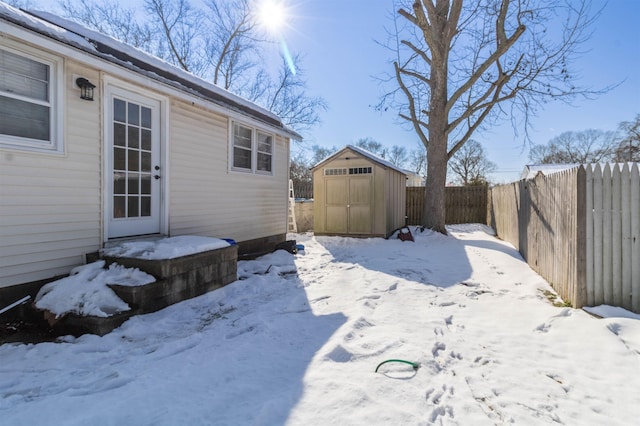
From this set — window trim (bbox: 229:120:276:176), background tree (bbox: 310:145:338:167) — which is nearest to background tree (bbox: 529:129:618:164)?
background tree (bbox: 310:145:338:167)

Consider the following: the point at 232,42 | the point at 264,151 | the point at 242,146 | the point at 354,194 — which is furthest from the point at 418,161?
the point at 242,146

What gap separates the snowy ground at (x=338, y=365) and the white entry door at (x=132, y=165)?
1544mm

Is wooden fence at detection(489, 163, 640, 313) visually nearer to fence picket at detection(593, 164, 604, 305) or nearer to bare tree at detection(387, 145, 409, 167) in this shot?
fence picket at detection(593, 164, 604, 305)

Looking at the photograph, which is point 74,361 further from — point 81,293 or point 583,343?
point 583,343

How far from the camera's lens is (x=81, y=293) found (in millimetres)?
3168

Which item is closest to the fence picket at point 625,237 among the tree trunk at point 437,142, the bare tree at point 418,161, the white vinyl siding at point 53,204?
the white vinyl siding at point 53,204

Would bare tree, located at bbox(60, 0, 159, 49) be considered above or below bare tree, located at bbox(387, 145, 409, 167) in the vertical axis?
above

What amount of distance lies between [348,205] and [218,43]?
14309mm

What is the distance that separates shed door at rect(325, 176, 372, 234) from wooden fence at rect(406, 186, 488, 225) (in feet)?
16.6

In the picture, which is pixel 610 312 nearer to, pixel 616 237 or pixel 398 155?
pixel 616 237

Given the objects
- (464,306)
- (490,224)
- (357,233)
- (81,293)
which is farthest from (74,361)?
(490,224)

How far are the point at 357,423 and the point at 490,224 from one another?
1370 centimetres

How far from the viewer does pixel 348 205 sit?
10.8 metres

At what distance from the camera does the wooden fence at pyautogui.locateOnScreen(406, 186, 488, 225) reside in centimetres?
1487
